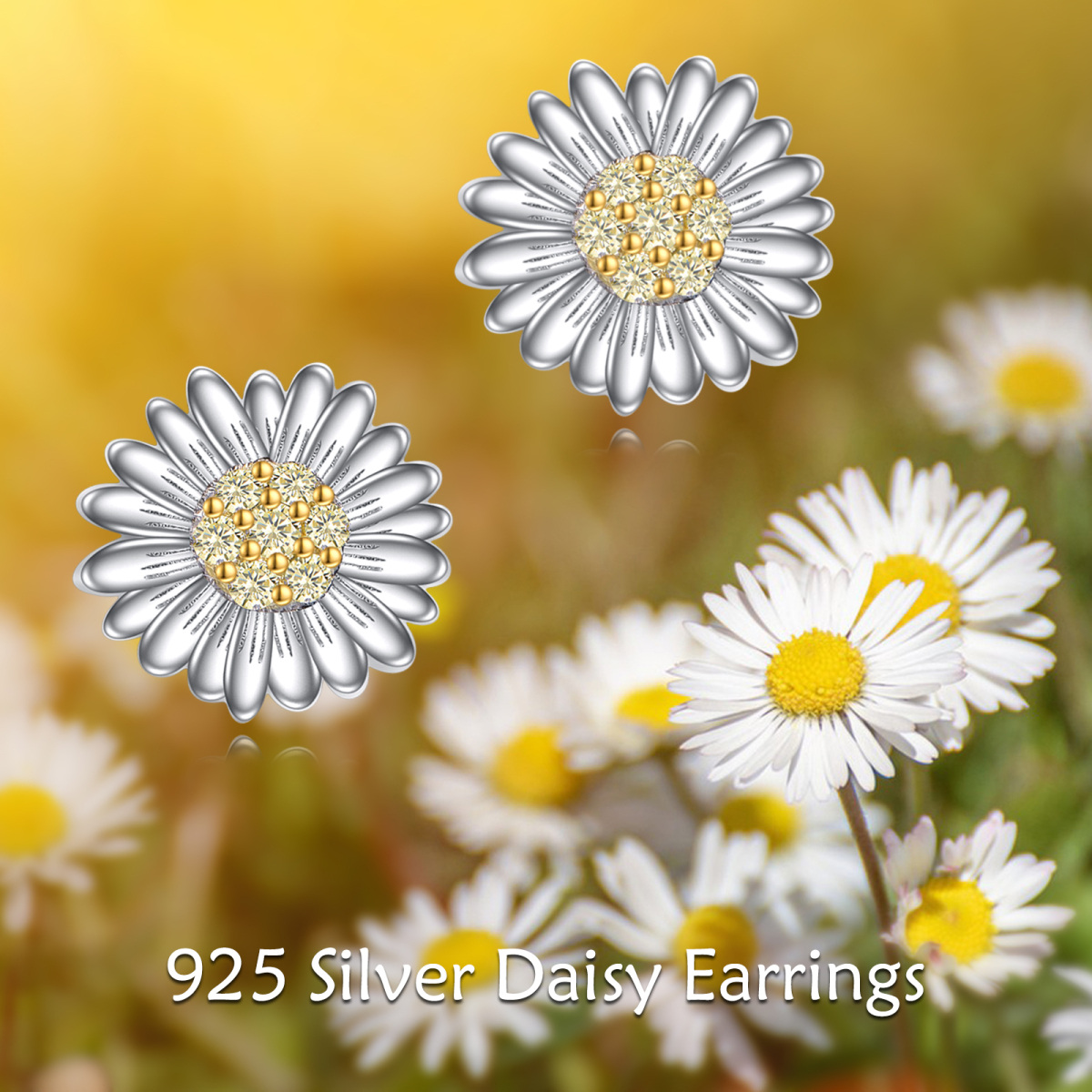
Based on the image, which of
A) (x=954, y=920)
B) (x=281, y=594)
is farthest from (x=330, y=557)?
(x=954, y=920)

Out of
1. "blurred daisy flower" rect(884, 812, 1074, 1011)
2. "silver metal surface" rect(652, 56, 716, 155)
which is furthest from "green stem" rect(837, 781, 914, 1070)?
"silver metal surface" rect(652, 56, 716, 155)

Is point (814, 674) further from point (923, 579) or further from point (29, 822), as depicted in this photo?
point (29, 822)

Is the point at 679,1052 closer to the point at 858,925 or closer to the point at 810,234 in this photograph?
the point at 858,925

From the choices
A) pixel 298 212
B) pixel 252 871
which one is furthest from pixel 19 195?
pixel 252 871

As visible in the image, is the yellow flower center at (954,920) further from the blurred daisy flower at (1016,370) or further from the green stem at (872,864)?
the blurred daisy flower at (1016,370)

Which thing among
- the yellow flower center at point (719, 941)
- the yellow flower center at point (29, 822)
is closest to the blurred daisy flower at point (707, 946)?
the yellow flower center at point (719, 941)

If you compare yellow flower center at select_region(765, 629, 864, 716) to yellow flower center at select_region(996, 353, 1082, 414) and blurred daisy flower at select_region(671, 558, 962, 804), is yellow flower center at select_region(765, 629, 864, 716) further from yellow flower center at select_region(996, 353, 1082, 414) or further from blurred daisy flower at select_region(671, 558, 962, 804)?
yellow flower center at select_region(996, 353, 1082, 414)
